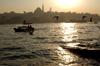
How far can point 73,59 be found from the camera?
1600 centimetres

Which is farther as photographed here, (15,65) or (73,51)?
(73,51)

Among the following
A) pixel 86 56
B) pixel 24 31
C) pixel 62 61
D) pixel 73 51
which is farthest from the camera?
pixel 24 31

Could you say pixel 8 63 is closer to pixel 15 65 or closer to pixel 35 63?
pixel 15 65

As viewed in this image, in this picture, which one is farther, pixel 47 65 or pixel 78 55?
pixel 78 55

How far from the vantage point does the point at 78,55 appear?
17.2 meters

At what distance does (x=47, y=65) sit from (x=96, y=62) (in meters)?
5.32

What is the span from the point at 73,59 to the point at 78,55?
1500 mm

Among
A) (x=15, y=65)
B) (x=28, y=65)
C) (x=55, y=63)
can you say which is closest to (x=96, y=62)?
(x=55, y=63)

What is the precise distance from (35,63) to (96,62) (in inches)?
259

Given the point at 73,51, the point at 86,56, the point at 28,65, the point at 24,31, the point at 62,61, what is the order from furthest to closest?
1. the point at 24,31
2. the point at 73,51
3. the point at 86,56
4. the point at 62,61
5. the point at 28,65

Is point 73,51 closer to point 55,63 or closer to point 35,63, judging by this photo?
point 55,63

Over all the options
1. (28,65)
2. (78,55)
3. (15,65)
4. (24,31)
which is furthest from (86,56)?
(24,31)

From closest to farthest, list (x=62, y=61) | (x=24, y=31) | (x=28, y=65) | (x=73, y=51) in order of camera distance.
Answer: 1. (x=28, y=65)
2. (x=62, y=61)
3. (x=73, y=51)
4. (x=24, y=31)

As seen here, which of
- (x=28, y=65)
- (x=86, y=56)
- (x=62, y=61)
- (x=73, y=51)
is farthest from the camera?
(x=73, y=51)
